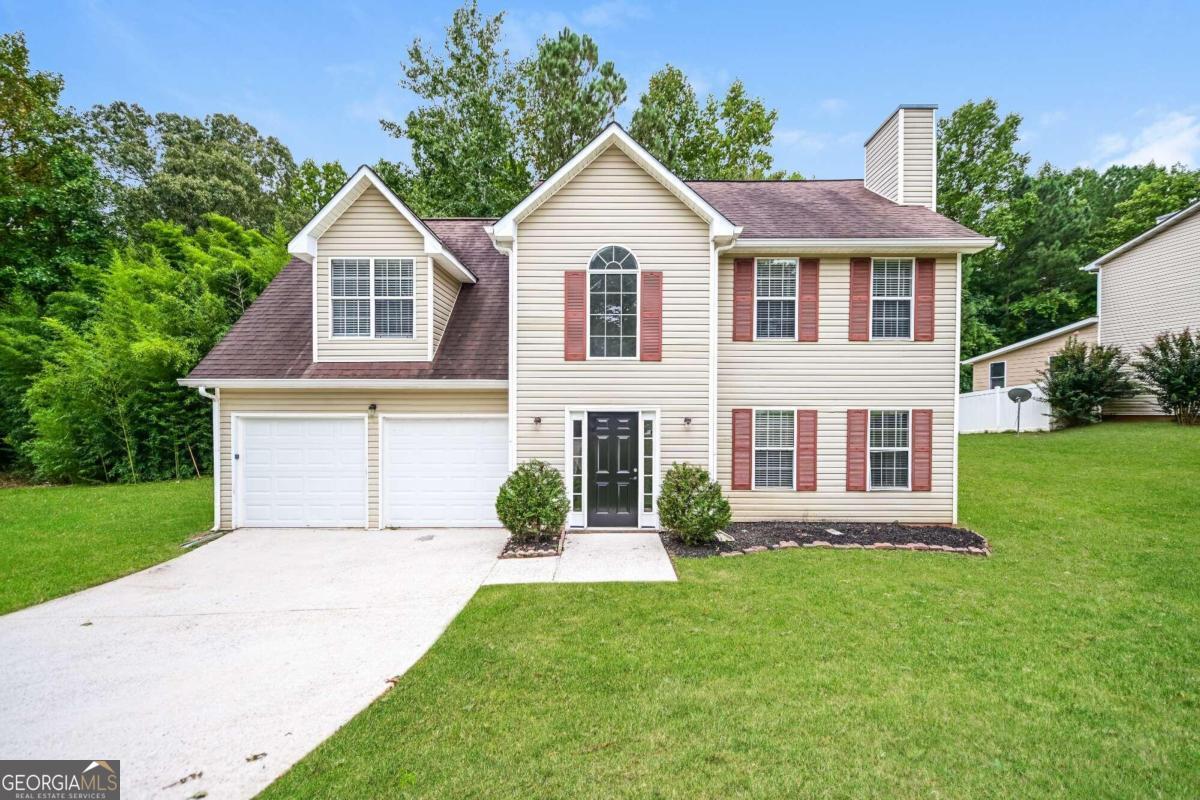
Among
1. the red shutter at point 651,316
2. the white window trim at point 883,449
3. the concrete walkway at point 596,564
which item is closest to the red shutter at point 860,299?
the white window trim at point 883,449

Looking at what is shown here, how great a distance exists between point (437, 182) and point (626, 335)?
15.4 metres

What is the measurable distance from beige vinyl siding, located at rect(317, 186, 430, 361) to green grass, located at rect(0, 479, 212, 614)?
166 inches

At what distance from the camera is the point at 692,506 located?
7.82 meters

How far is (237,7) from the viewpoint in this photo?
1565 cm

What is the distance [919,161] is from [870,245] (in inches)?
127

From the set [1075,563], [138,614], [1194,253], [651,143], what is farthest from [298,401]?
[1194,253]

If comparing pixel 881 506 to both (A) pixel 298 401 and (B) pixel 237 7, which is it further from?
(B) pixel 237 7

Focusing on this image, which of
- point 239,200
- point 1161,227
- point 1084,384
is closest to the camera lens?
point 1161,227

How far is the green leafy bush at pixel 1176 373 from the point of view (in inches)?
589

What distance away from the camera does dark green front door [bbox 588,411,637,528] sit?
28.8ft

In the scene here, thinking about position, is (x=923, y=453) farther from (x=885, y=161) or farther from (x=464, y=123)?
(x=464, y=123)

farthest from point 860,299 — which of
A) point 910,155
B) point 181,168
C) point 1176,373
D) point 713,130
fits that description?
point 181,168

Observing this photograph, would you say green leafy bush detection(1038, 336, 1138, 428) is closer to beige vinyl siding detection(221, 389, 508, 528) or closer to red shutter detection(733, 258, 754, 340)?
red shutter detection(733, 258, 754, 340)

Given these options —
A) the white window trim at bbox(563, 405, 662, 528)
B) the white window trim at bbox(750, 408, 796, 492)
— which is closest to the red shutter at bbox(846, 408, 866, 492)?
the white window trim at bbox(750, 408, 796, 492)
